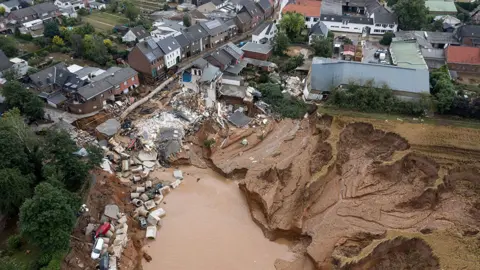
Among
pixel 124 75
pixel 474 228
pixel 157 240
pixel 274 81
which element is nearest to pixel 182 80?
pixel 124 75

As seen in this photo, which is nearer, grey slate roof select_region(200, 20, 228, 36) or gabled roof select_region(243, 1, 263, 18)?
grey slate roof select_region(200, 20, 228, 36)

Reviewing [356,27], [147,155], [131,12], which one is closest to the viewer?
[147,155]

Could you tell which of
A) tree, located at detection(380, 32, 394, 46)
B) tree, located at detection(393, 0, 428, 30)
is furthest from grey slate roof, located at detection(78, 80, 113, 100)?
tree, located at detection(393, 0, 428, 30)

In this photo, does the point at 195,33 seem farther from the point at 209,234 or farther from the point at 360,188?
the point at 360,188

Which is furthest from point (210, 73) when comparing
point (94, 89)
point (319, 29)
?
point (319, 29)

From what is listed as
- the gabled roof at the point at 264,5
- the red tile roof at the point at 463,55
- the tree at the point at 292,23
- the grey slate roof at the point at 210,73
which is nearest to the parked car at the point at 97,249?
the grey slate roof at the point at 210,73

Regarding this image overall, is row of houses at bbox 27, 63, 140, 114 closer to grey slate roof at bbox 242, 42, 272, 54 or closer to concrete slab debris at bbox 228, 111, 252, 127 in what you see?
concrete slab debris at bbox 228, 111, 252, 127
